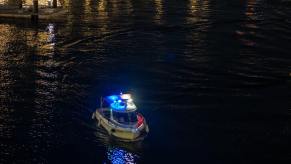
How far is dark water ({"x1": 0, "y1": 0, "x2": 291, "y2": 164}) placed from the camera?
4481 centimetres

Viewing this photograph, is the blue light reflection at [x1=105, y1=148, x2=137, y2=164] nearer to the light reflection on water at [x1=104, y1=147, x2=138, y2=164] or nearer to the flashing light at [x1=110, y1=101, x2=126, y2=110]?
the light reflection on water at [x1=104, y1=147, x2=138, y2=164]

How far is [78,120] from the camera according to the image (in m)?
50.2

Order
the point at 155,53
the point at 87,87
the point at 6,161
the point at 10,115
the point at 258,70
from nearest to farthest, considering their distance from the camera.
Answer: the point at 6,161, the point at 10,115, the point at 87,87, the point at 258,70, the point at 155,53

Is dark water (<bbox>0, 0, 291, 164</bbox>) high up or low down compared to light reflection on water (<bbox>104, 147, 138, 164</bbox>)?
up

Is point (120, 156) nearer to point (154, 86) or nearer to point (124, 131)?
point (124, 131)

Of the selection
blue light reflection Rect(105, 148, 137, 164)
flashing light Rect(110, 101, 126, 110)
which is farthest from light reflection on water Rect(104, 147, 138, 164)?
flashing light Rect(110, 101, 126, 110)

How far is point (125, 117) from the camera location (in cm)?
4678

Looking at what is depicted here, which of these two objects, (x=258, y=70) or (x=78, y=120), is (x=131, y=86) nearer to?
(x=78, y=120)

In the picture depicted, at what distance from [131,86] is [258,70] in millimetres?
20322

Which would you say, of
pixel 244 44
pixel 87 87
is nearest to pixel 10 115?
pixel 87 87

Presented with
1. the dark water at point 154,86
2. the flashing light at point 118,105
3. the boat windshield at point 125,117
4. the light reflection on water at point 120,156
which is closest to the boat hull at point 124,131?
the dark water at point 154,86

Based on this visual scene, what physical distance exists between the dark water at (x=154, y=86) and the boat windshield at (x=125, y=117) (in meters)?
2.15

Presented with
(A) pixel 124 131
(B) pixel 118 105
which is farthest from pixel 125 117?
(A) pixel 124 131

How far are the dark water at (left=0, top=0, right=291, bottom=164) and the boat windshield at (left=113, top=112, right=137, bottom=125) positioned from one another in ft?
7.05
